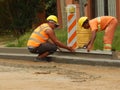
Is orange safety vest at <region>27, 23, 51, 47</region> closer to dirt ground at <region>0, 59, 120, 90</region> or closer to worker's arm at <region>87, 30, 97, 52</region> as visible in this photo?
dirt ground at <region>0, 59, 120, 90</region>

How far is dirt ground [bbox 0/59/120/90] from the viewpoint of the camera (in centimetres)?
819

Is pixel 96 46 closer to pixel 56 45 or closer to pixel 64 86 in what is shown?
pixel 56 45

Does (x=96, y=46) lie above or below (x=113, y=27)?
below

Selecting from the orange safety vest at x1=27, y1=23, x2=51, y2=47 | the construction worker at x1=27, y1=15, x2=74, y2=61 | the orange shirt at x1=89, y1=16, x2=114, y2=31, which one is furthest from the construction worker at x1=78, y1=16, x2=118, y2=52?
the orange safety vest at x1=27, y1=23, x2=51, y2=47

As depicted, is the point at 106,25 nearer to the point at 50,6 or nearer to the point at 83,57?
the point at 83,57

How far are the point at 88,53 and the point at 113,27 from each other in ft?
3.24

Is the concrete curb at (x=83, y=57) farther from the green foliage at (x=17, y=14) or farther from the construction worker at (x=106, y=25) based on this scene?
the green foliage at (x=17, y=14)

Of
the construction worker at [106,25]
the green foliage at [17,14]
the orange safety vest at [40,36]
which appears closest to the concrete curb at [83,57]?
the construction worker at [106,25]

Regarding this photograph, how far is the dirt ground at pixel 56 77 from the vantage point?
819cm

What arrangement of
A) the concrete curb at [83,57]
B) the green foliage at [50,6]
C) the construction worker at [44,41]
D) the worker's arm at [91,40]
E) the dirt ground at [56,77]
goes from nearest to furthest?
the dirt ground at [56,77] < the concrete curb at [83,57] < the worker's arm at [91,40] < the construction worker at [44,41] < the green foliage at [50,6]

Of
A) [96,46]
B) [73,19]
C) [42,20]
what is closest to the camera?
[73,19]

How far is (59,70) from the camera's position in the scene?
10438 mm

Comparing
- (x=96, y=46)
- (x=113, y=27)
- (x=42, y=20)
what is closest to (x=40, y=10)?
(x=42, y=20)

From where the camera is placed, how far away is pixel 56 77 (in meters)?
9.34
